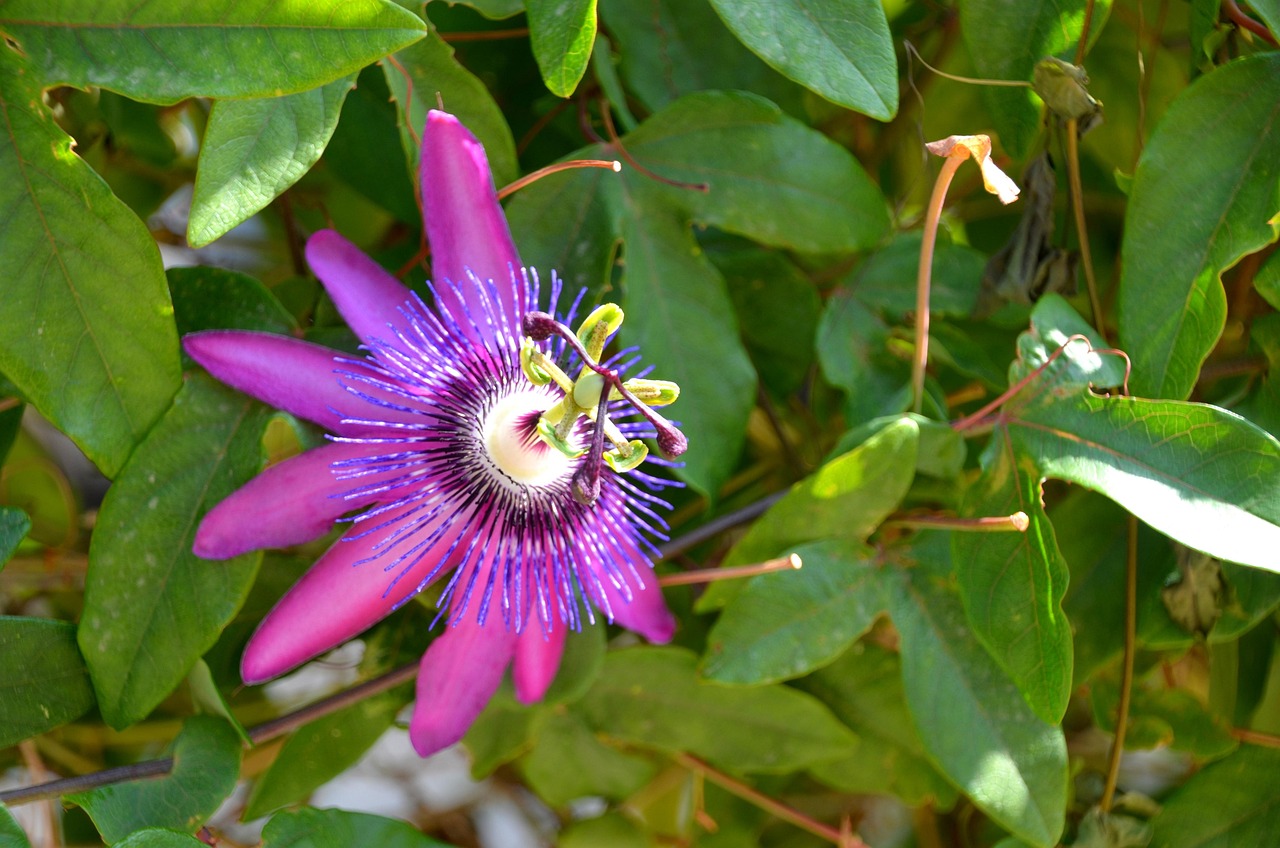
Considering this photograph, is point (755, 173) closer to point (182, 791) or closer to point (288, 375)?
point (288, 375)

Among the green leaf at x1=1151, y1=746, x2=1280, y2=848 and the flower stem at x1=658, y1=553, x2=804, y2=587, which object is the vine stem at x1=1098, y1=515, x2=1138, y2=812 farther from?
the flower stem at x1=658, y1=553, x2=804, y2=587

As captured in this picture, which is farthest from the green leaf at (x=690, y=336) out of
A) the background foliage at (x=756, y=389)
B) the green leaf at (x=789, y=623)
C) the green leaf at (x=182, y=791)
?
the green leaf at (x=182, y=791)

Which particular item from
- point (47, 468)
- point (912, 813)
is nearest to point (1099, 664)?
point (912, 813)

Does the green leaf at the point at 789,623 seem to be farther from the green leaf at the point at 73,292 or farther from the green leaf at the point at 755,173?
the green leaf at the point at 73,292

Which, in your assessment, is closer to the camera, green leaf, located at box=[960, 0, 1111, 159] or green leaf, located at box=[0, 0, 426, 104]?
green leaf, located at box=[0, 0, 426, 104]

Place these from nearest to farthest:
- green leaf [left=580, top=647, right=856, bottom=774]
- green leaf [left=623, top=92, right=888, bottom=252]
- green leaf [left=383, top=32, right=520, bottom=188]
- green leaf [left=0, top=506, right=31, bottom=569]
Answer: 1. green leaf [left=0, top=506, right=31, bottom=569]
2. green leaf [left=383, top=32, right=520, bottom=188]
3. green leaf [left=623, top=92, right=888, bottom=252]
4. green leaf [left=580, top=647, right=856, bottom=774]

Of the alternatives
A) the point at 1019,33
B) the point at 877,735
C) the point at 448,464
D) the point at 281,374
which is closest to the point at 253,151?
the point at 281,374

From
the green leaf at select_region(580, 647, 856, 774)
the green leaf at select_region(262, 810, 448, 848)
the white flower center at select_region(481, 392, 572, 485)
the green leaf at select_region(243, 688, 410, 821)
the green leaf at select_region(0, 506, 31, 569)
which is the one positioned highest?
the green leaf at select_region(0, 506, 31, 569)

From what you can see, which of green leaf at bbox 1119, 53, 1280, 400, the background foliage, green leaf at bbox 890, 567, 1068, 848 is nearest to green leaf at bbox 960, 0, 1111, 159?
the background foliage
